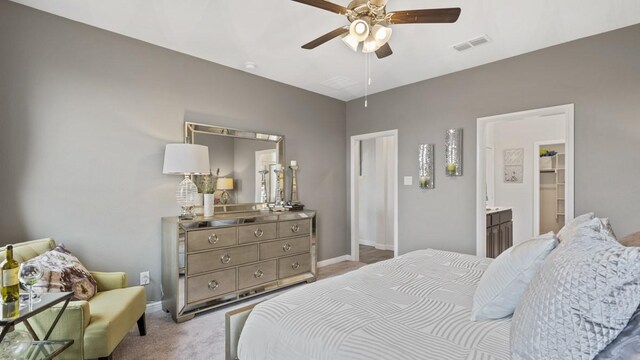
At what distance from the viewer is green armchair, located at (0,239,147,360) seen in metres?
1.76

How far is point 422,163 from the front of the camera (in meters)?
4.09

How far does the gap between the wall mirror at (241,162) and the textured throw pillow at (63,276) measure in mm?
1439

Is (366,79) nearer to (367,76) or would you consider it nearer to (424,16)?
(367,76)

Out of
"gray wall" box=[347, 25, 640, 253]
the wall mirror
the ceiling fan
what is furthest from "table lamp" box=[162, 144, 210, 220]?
"gray wall" box=[347, 25, 640, 253]

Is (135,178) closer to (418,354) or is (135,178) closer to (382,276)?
(382,276)

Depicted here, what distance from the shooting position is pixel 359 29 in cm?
196

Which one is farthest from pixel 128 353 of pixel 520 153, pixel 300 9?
pixel 520 153

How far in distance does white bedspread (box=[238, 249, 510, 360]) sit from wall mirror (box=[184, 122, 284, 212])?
220 centimetres

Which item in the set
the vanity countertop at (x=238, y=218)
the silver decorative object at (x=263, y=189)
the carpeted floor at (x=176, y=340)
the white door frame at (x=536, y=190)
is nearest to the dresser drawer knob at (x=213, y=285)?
the carpeted floor at (x=176, y=340)

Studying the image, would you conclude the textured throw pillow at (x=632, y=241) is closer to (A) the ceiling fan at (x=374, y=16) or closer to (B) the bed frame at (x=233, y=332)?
(A) the ceiling fan at (x=374, y=16)

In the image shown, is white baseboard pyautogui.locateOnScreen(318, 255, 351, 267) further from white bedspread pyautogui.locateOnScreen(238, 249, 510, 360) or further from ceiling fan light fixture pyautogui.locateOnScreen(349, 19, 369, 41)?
ceiling fan light fixture pyautogui.locateOnScreen(349, 19, 369, 41)

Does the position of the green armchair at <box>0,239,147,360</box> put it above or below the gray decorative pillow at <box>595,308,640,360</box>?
below

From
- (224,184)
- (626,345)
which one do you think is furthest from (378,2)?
(224,184)

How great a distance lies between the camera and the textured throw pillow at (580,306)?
0.81m
